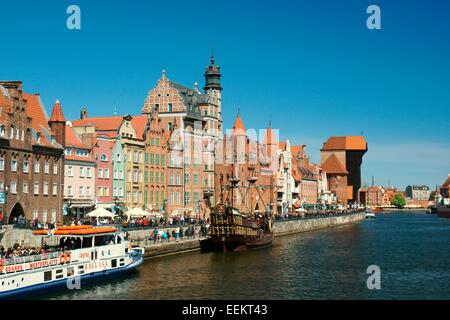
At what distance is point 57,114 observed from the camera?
256ft

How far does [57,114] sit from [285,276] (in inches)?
1422

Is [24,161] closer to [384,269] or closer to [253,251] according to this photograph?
[253,251]

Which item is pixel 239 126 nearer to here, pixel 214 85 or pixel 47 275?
pixel 214 85

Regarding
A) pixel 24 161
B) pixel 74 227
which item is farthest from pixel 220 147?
pixel 74 227

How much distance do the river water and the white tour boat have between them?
3.69 feet

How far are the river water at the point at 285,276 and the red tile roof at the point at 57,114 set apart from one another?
22101 millimetres

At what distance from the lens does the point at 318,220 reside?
469ft

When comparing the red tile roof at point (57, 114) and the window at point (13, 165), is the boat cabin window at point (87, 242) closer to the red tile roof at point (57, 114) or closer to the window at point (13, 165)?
the window at point (13, 165)

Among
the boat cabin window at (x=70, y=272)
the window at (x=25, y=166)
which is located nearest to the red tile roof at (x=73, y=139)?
the window at (x=25, y=166)

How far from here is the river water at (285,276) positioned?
4775 centimetres

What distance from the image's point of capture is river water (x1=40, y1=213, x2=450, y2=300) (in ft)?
157

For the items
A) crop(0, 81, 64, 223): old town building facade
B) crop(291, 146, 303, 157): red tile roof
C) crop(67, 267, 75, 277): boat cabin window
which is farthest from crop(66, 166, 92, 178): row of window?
crop(291, 146, 303, 157): red tile roof

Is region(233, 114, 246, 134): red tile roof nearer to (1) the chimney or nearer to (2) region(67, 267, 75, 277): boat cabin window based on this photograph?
→ (1) the chimney
